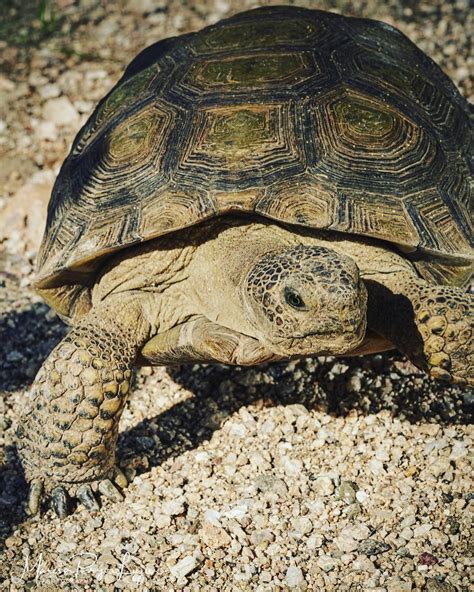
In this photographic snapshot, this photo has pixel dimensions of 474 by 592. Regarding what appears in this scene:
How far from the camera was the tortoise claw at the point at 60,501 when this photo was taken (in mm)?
3830

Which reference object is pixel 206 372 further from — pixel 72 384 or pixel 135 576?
pixel 135 576

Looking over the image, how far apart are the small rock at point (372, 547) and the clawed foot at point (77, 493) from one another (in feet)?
3.73

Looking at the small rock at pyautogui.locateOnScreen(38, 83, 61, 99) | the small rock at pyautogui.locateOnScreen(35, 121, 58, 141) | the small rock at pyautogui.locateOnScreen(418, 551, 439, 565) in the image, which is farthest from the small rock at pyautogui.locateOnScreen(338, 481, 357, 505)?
the small rock at pyautogui.locateOnScreen(38, 83, 61, 99)

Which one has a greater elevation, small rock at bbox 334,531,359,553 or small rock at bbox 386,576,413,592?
small rock at bbox 386,576,413,592

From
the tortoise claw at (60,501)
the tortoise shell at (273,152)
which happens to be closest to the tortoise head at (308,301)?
the tortoise shell at (273,152)

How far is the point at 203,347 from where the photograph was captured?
3840mm

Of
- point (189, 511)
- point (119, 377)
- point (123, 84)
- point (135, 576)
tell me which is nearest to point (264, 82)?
point (123, 84)

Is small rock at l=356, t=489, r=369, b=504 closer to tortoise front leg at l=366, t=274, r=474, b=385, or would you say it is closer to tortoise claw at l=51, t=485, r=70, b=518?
tortoise front leg at l=366, t=274, r=474, b=385

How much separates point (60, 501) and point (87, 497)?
0.12 metres

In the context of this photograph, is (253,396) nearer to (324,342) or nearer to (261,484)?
(261,484)

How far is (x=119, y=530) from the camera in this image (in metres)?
3.69

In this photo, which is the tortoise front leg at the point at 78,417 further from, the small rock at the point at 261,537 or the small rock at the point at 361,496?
the small rock at the point at 361,496

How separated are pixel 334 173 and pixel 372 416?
1262mm

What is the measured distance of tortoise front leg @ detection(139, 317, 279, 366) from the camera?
3.76 metres
